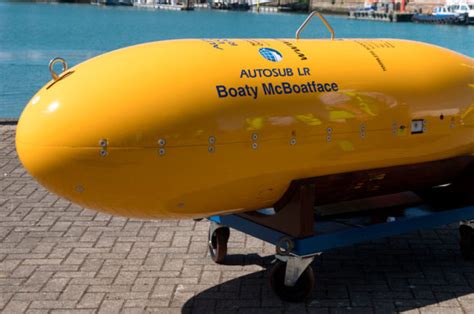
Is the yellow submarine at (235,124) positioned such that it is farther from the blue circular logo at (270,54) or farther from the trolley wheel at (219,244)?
the trolley wheel at (219,244)

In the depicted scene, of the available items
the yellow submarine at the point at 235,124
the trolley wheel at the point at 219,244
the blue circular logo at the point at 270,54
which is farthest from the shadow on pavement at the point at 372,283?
the blue circular logo at the point at 270,54

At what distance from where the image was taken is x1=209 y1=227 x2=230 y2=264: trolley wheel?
17.5 feet

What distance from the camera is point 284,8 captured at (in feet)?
292

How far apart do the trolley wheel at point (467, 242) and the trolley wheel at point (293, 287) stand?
148cm

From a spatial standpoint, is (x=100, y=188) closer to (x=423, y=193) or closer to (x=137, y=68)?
(x=137, y=68)

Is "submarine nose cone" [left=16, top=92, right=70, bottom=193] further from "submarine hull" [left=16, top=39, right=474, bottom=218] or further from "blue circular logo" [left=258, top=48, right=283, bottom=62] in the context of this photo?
"blue circular logo" [left=258, top=48, right=283, bottom=62]

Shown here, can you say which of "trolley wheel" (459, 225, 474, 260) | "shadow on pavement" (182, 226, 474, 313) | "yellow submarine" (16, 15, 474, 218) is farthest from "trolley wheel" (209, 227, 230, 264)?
"trolley wheel" (459, 225, 474, 260)

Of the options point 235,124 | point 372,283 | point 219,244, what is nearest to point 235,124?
point 235,124

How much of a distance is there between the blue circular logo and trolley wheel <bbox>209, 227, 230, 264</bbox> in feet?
4.86

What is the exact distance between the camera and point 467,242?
5.46 metres

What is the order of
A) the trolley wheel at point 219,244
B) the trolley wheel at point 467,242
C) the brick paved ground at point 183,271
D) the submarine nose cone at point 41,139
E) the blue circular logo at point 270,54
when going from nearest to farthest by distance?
1. the submarine nose cone at point 41,139
2. the blue circular logo at point 270,54
3. the brick paved ground at point 183,271
4. the trolley wheel at point 219,244
5. the trolley wheel at point 467,242

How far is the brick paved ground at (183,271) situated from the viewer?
4680 millimetres

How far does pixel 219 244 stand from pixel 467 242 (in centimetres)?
192

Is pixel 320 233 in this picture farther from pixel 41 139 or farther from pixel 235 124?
pixel 41 139
